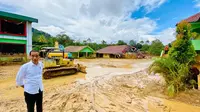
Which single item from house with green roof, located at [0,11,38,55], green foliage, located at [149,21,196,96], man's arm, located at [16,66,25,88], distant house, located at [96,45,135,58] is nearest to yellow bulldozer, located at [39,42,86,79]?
green foliage, located at [149,21,196,96]

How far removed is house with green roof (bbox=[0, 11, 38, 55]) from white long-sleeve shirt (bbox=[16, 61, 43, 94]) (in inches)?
608

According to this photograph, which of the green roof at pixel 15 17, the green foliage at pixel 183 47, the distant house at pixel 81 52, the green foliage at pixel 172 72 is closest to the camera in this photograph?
the green foliage at pixel 172 72

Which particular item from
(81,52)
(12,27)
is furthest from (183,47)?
(81,52)

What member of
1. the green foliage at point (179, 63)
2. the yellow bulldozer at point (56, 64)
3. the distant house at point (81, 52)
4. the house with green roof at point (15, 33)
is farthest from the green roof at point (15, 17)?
the distant house at point (81, 52)

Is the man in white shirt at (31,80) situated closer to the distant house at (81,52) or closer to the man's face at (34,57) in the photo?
the man's face at (34,57)

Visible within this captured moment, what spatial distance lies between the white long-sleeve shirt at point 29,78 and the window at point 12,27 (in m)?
15.8

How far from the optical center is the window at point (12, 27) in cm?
1752

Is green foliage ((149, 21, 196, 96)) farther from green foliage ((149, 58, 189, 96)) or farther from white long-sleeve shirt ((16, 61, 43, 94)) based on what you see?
white long-sleeve shirt ((16, 61, 43, 94))

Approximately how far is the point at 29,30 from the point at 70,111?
52.8 feet

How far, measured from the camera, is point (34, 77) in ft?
12.4

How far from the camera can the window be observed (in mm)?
17516

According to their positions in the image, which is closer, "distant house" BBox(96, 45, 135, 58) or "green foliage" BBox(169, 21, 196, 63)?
"green foliage" BBox(169, 21, 196, 63)

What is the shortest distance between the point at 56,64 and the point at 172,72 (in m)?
8.22

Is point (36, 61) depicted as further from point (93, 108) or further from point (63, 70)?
point (63, 70)
